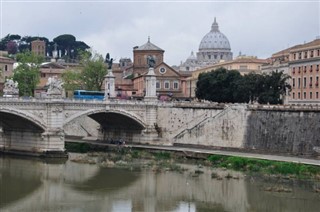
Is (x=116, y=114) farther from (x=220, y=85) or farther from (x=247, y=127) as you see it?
(x=220, y=85)

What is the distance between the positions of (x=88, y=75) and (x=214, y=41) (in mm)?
75179

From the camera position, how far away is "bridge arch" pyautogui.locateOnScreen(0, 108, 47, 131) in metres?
43.2

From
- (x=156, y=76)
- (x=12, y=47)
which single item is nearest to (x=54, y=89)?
(x=156, y=76)

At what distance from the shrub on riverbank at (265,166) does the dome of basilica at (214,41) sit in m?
99.3

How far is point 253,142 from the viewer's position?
45.7 meters

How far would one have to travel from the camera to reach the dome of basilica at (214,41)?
140 m

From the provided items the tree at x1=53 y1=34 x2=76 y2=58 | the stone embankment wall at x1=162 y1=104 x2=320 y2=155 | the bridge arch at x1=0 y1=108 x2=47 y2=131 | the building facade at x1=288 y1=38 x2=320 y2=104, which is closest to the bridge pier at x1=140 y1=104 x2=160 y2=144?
the stone embankment wall at x1=162 y1=104 x2=320 y2=155

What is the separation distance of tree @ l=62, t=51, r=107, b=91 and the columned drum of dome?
6786cm

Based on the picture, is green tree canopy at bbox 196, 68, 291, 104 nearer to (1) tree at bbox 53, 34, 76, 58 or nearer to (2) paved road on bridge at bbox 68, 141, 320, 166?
(2) paved road on bridge at bbox 68, 141, 320, 166

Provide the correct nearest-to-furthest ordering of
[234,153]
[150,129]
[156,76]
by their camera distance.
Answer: [234,153] → [150,129] → [156,76]

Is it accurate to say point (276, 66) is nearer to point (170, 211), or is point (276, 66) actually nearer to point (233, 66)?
point (233, 66)

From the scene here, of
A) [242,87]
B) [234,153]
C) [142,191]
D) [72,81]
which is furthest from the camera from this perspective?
[72,81]

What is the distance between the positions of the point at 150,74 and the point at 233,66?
35640 mm

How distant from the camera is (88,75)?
68.6m
